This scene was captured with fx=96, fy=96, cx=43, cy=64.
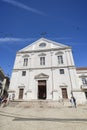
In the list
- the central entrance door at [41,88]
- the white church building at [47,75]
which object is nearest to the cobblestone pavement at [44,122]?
the white church building at [47,75]

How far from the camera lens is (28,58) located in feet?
84.5

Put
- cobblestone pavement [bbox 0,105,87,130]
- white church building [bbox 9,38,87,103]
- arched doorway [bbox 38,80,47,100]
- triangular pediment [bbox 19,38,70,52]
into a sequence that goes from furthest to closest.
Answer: triangular pediment [bbox 19,38,70,52] < arched doorway [bbox 38,80,47,100] < white church building [bbox 9,38,87,103] < cobblestone pavement [bbox 0,105,87,130]

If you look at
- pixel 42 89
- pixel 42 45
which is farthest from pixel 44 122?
pixel 42 45

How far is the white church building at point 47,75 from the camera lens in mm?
20078

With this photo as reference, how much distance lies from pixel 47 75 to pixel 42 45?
9.99 meters

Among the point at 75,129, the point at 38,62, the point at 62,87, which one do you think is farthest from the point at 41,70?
the point at 75,129

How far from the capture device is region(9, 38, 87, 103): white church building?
65.9 feet

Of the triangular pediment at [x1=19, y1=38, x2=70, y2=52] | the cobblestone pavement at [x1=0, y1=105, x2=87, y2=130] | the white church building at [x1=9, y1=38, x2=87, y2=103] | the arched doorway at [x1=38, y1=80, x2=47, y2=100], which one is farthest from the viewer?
the triangular pediment at [x1=19, y1=38, x2=70, y2=52]

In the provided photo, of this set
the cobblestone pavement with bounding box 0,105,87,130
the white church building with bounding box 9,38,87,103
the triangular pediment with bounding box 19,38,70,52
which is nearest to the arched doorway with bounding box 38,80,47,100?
the white church building with bounding box 9,38,87,103

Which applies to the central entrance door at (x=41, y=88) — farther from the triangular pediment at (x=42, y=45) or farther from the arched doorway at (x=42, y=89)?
the triangular pediment at (x=42, y=45)

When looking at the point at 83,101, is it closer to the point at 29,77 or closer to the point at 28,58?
the point at 29,77

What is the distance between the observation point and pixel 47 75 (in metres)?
22.1

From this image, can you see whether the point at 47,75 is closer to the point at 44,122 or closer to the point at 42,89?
the point at 42,89

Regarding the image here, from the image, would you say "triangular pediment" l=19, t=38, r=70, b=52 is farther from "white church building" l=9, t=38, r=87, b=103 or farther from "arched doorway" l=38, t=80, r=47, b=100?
"arched doorway" l=38, t=80, r=47, b=100
